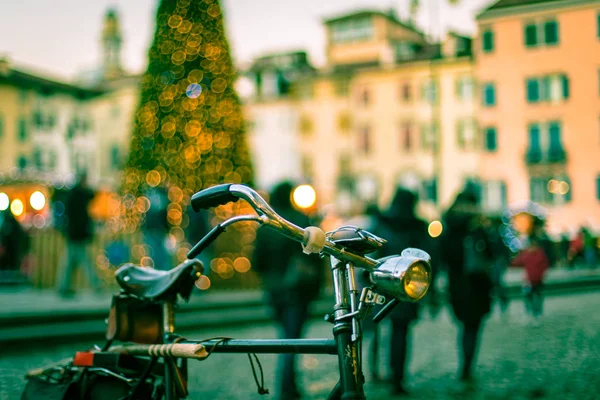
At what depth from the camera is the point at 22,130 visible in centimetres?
6469

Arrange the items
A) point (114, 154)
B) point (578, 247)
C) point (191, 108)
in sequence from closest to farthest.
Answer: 1. point (578, 247)
2. point (191, 108)
3. point (114, 154)

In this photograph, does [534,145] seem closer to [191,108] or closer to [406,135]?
[191,108]

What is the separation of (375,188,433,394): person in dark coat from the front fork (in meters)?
4.73

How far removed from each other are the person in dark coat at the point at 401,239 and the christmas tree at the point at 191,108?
11.1 meters

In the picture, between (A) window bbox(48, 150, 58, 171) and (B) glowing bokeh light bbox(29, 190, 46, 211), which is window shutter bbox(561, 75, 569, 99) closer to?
(B) glowing bokeh light bbox(29, 190, 46, 211)

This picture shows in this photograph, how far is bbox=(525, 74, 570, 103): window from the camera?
25.6ft

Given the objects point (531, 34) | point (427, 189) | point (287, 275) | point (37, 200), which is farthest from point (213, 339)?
point (427, 189)

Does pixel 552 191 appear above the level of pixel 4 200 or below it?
below

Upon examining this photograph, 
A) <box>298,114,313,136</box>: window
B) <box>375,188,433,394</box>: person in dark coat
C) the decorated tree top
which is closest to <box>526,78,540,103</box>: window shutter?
<box>375,188,433,394</box>: person in dark coat

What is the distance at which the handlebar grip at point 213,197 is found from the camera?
10.4 ft

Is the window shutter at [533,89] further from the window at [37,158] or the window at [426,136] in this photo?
the window at [37,158]

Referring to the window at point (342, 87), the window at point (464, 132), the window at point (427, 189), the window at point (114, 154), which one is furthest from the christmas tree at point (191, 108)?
the window at point (114, 154)

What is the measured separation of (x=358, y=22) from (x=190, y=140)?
38966mm

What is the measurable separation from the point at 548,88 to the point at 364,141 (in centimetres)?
5295
